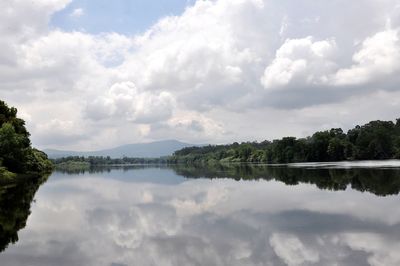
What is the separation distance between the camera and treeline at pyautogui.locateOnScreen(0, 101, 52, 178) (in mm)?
71938

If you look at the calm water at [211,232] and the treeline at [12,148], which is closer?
the calm water at [211,232]

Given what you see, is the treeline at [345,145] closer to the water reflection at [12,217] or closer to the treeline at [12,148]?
the treeline at [12,148]

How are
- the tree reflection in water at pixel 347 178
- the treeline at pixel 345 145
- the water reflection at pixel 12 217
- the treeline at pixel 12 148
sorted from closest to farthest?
the water reflection at pixel 12 217
the tree reflection in water at pixel 347 178
the treeline at pixel 12 148
the treeline at pixel 345 145

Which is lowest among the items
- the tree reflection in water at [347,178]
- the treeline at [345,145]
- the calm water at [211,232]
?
the calm water at [211,232]

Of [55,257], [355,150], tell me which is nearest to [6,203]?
[55,257]

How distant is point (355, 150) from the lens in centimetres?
14575

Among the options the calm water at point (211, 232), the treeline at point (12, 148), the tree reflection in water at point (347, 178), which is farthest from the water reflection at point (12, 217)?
the treeline at point (12, 148)

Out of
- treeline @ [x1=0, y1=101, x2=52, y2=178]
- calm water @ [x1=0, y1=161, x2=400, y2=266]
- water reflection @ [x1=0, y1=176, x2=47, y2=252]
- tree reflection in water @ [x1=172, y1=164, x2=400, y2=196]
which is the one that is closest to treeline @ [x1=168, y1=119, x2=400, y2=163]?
tree reflection in water @ [x1=172, y1=164, x2=400, y2=196]

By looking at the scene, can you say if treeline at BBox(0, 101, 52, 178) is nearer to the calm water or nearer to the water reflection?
the water reflection

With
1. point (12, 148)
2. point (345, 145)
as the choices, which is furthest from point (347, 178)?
point (345, 145)

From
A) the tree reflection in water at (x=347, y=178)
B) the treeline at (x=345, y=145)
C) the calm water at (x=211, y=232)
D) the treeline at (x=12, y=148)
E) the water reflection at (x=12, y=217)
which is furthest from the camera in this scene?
the treeline at (x=345, y=145)

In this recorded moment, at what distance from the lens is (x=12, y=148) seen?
2931 inches

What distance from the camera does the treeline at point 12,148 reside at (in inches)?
2832

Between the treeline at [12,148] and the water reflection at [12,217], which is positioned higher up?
the treeline at [12,148]
